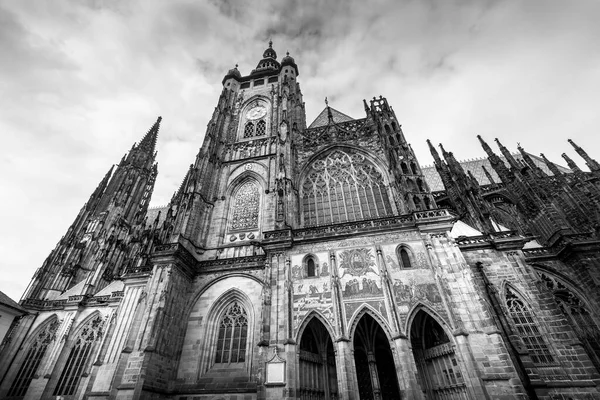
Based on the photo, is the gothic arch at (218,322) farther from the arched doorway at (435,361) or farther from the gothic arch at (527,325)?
the gothic arch at (527,325)

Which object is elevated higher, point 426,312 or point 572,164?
point 572,164

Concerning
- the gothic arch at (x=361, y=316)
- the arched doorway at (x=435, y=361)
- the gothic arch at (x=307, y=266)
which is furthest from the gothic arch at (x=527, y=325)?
the gothic arch at (x=307, y=266)

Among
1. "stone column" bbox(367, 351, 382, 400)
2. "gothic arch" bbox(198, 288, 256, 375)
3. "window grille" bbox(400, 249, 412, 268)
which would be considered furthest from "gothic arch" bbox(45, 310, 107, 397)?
"window grille" bbox(400, 249, 412, 268)

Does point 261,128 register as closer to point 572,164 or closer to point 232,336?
point 232,336

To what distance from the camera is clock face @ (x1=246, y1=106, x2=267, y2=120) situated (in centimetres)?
2425

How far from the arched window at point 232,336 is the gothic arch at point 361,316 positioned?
206 inches

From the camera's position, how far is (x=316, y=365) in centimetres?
1150

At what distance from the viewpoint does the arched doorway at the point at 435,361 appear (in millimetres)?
9797

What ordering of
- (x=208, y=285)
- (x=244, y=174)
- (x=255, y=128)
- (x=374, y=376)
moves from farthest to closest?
(x=255, y=128), (x=244, y=174), (x=208, y=285), (x=374, y=376)

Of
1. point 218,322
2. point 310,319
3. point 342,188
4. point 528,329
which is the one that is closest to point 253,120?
point 342,188

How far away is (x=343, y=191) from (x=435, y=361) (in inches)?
387

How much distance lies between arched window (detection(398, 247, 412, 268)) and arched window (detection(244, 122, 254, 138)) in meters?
15.3

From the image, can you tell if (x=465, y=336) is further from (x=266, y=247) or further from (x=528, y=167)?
(x=528, y=167)

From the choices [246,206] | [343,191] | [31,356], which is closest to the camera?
[343,191]
